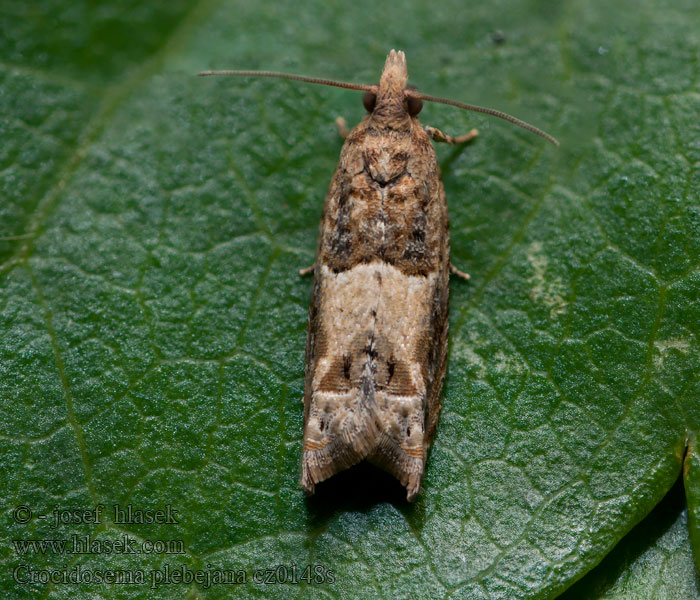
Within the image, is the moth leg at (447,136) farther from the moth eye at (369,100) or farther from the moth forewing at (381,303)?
the moth eye at (369,100)

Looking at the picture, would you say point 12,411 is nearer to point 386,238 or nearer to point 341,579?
point 341,579

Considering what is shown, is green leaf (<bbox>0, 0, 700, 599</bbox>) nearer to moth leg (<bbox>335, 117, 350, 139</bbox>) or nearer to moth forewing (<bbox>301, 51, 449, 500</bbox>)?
moth leg (<bbox>335, 117, 350, 139</bbox>)

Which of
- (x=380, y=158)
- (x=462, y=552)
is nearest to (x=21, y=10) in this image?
(x=380, y=158)

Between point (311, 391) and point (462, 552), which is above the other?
point (311, 391)

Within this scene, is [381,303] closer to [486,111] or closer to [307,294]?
[307,294]

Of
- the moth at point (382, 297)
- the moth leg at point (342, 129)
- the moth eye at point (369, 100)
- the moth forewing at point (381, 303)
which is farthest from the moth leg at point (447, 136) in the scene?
the moth leg at point (342, 129)

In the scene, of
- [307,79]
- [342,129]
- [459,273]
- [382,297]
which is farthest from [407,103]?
[382,297]

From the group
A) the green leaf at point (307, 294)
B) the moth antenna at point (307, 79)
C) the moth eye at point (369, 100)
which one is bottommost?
the green leaf at point (307, 294)
